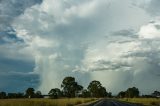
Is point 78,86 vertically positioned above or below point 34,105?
above

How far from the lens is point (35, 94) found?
170 meters

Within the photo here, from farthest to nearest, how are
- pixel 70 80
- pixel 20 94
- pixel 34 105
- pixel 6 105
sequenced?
pixel 70 80
pixel 20 94
pixel 34 105
pixel 6 105

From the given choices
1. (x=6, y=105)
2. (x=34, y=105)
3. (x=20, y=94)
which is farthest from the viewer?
(x=20, y=94)

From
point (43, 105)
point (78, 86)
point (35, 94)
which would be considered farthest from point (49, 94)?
point (43, 105)

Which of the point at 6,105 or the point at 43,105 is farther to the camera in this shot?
the point at 43,105

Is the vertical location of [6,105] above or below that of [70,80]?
below

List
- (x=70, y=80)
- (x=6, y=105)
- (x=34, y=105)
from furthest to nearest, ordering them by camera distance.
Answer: (x=70, y=80) → (x=34, y=105) → (x=6, y=105)

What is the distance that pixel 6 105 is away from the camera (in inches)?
1554

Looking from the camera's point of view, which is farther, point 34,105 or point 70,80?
point 70,80

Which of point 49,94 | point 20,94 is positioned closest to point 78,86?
point 49,94

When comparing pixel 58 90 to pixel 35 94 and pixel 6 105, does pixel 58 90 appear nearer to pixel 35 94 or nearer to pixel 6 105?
pixel 35 94

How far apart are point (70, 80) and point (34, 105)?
133m

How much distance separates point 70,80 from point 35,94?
771 inches

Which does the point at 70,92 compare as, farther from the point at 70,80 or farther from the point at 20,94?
the point at 20,94
